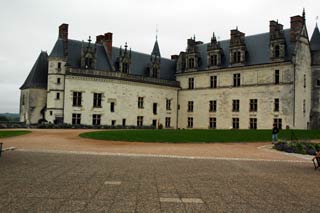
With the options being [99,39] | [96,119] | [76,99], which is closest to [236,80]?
[96,119]

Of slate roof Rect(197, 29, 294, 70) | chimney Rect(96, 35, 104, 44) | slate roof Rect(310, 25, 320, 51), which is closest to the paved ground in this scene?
slate roof Rect(197, 29, 294, 70)

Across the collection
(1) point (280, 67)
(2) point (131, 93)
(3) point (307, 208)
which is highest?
(1) point (280, 67)

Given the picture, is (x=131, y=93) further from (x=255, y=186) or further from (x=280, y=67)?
(x=255, y=186)

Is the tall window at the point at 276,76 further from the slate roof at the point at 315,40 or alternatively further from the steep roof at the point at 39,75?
the steep roof at the point at 39,75

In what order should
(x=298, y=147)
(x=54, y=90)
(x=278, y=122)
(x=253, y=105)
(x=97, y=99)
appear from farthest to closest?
(x=253, y=105) < (x=97, y=99) < (x=278, y=122) < (x=54, y=90) < (x=298, y=147)

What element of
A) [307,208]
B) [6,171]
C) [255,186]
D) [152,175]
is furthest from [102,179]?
[307,208]

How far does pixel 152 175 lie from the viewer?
34.9 feet

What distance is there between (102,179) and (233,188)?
352 cm

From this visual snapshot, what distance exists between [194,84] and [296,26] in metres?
15.8

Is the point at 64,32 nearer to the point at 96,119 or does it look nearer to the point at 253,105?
the point at 96,119

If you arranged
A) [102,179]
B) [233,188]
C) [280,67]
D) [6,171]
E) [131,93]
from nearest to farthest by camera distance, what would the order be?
[233,188] < [102,179] < [6,171] < [280,67] < [131,93]

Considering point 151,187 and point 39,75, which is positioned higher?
point 39,75

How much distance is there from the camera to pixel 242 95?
149 ft

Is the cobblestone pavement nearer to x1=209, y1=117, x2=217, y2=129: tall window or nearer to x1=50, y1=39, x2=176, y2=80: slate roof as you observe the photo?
x1=50, y1=39, x2=176, y2=80: slate roof
